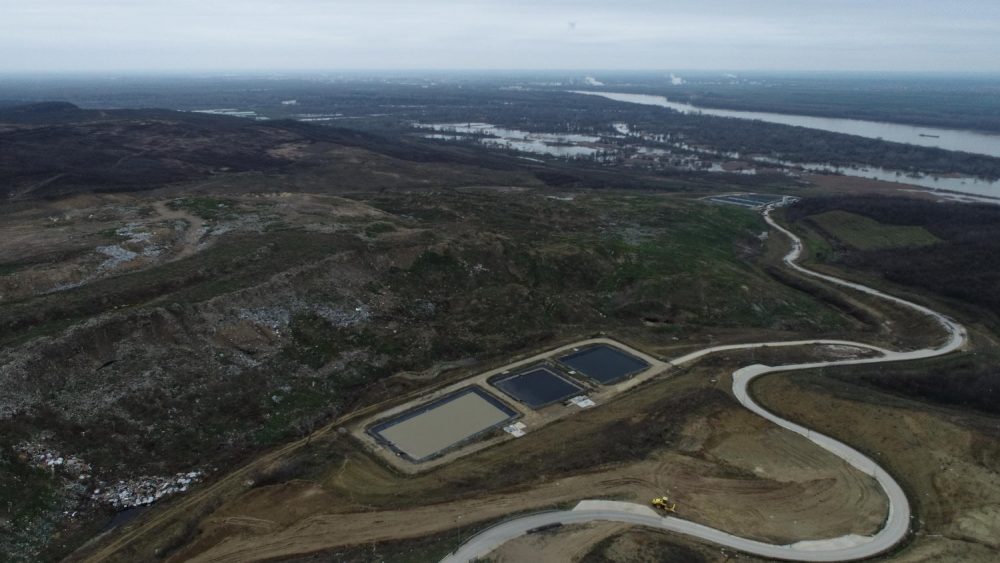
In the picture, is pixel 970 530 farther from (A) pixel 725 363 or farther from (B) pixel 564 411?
(B) pixel 564 411

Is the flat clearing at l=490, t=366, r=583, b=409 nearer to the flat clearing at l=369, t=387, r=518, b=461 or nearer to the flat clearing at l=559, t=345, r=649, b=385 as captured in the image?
the flat clearing at l=369, t=387, r=518, b=461

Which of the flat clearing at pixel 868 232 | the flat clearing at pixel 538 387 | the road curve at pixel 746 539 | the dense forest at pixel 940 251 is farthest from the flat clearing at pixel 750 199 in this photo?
the road curve at pixel 746 539

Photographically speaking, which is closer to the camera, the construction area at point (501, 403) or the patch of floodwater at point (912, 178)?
the construction area at point (501, 403)

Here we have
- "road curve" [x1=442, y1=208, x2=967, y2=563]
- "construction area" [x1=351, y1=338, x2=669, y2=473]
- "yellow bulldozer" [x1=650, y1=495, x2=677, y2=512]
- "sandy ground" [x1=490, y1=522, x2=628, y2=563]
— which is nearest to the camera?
"sandy ground" [x1=490, y1=522, x2=628, y2=563]

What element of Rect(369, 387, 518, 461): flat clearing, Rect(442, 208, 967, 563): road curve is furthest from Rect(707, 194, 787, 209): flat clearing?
Rect(369, 387, 518, 461): flat clearing

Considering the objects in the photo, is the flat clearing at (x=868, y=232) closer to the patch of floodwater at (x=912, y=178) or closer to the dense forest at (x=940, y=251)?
the dense forest at (x=940, y=251)

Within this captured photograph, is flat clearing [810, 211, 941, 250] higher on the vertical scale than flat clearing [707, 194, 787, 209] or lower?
lower

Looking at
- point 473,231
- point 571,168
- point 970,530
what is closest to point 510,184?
point 571,168
